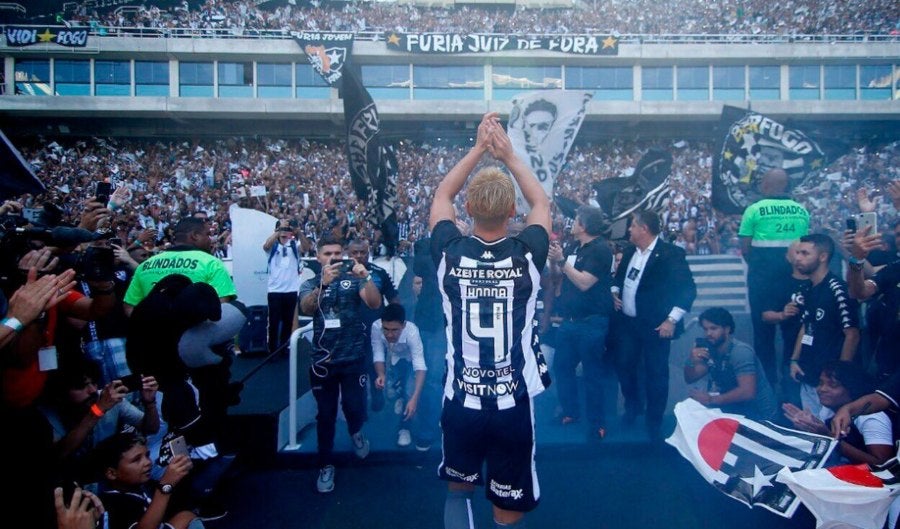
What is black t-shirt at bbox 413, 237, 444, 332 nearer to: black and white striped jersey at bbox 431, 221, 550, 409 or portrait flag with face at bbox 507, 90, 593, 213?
portrait flag with face at bbox 507, 90, 593, 213

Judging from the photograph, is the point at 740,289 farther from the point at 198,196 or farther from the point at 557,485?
the point at 198,196

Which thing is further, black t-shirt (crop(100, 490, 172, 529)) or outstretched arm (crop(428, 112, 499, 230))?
black t-shirt (crop(100, 490, 172, 529))

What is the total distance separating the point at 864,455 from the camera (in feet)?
9.74

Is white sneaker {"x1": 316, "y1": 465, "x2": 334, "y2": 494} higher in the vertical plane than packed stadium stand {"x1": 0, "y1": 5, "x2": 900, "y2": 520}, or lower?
lower

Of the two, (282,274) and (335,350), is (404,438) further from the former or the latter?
(282,274)

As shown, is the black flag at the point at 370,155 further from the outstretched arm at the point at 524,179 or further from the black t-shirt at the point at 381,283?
the outstretched arm at the point at 524,179

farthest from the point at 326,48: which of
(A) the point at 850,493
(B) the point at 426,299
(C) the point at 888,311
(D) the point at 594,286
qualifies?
(A) the point at 850,493

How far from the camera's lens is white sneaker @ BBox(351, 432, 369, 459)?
13.4ft

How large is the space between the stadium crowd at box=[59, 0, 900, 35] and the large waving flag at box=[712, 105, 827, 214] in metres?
23.1

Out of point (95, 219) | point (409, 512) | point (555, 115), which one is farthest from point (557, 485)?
point (555, 115)

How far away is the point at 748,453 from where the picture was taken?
10.3 ft

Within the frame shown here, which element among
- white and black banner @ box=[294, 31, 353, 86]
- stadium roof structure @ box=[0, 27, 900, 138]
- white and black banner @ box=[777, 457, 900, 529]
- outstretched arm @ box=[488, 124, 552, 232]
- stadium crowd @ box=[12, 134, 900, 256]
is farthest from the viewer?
stadium roof structure @ box=[0, 27, 900, 138]

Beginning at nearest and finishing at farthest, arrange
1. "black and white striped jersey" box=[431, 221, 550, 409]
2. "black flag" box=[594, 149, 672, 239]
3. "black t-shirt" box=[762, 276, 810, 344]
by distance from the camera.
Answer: "black and white striped jersey" box=[431, 221, 550, 409] → "black t-shirt" box=[762, 276, 810, 344] → "black flag" box=[594, 149, 672, 239]

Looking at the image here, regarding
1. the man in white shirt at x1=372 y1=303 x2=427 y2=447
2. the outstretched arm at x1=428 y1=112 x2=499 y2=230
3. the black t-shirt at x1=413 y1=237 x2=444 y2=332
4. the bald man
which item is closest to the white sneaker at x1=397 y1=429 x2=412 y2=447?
the man in white shirt at x1=372 y1=303 x2=427 y2=447
